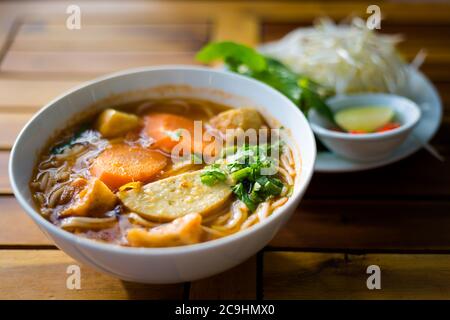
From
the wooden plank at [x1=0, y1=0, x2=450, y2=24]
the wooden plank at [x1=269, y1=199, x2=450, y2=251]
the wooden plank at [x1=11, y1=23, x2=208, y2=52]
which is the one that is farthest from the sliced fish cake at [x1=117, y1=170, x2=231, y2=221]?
the wooden plank at [x1=0, y1=0, x2=450, y2=24]

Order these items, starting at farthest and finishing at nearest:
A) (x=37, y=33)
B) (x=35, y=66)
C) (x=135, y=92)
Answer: (x=37, y=33) < (x=35, y=66) < (x=135, y=92)

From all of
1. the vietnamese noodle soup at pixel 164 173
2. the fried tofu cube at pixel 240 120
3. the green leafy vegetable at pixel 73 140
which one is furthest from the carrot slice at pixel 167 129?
the green leafy vegetable at pixel 73 140

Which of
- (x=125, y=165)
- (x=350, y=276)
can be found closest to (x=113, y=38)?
(x=125, y=165)

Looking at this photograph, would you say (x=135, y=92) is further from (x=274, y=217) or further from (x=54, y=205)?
(x=274, y=217)

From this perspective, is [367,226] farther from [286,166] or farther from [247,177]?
[247,177]
